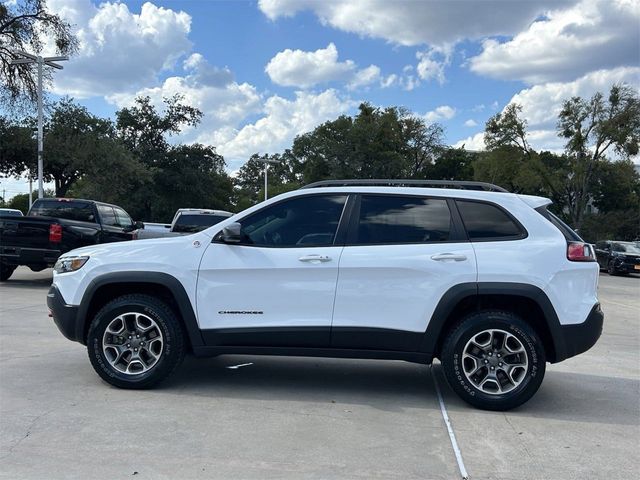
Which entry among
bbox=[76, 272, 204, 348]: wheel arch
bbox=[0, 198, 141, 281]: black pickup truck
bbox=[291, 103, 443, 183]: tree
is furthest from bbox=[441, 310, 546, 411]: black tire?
bbox=[291, 103, 443, 183]: tree

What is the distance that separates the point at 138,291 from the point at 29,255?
783cm

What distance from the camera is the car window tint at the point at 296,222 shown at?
495 cm

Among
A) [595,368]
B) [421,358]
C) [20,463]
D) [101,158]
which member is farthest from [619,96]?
[20,463]

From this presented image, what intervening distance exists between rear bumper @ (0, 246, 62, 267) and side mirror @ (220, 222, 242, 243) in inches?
317

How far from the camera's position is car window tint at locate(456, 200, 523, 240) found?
4836 millimetres

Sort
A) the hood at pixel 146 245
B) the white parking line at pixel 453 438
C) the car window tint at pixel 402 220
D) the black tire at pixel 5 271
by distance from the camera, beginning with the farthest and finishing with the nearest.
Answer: the black tire at pixel 5 271 → the hood at pixel 146 245 → the car window tint at pixel 402 220 → the white parking line at pixel 453 438

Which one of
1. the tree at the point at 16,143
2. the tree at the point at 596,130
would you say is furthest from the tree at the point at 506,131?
the tree at the point at 16,143

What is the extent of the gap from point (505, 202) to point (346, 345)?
186 cm

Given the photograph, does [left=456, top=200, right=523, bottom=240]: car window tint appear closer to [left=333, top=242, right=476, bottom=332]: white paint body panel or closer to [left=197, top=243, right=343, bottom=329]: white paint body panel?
[left=333, top=242, right=476, bottom=332]: white paint body panel

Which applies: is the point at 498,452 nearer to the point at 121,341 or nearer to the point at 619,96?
the point at 121,341

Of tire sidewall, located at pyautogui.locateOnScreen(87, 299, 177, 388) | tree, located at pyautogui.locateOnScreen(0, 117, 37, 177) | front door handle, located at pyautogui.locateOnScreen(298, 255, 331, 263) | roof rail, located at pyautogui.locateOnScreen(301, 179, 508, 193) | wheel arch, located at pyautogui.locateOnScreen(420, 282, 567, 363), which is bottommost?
tire sidewall, located at pyautogui.locateOnScreen(87, 299, 177, 388)

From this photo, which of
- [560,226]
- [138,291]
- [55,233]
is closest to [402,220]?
[560,226]

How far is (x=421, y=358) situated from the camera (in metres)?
4.77

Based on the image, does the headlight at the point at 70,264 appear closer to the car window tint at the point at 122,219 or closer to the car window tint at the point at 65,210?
the car window tint at the point at 65,210
